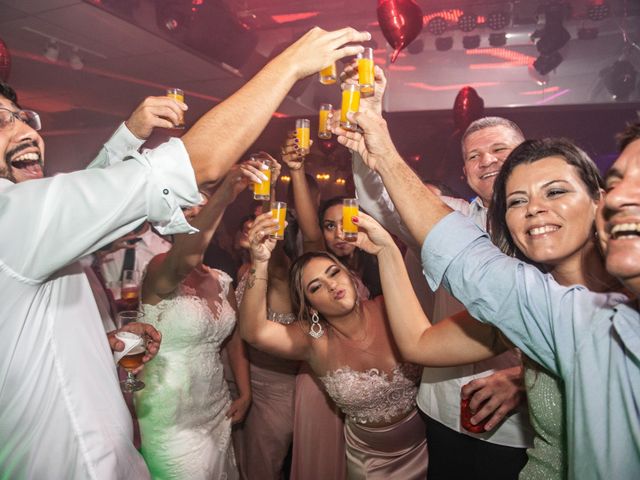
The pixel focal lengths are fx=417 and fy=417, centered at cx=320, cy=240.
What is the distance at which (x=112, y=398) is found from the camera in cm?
123

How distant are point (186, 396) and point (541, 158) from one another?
6.80 feet

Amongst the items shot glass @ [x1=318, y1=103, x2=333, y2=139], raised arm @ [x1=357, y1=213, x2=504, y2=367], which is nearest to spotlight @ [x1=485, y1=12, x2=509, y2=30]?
shot glass @ [x1=318, y1=103, x2=333, y2=139]

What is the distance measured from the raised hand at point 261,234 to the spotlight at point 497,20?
15.4ft

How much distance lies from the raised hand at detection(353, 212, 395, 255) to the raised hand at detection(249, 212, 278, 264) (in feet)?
1.62

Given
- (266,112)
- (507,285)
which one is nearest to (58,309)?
(266,112)

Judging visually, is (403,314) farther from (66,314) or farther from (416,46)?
(416,46)

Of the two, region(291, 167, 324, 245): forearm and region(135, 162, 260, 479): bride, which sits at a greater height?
region(291, 167, 324, 245): forearm

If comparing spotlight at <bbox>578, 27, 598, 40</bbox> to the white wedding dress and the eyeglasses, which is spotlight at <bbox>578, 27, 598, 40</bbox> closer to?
the white wedding dress

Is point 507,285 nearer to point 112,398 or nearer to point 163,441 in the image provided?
point 112,398

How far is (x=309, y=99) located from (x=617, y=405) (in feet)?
23.6

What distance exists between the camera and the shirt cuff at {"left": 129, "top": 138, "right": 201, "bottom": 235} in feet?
3.17

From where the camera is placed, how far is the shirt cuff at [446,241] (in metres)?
1.09

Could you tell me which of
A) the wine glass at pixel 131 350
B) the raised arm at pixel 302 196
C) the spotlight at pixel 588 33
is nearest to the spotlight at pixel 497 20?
the spotlight at pixel 588 33

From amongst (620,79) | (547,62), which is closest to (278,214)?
(547,62)
